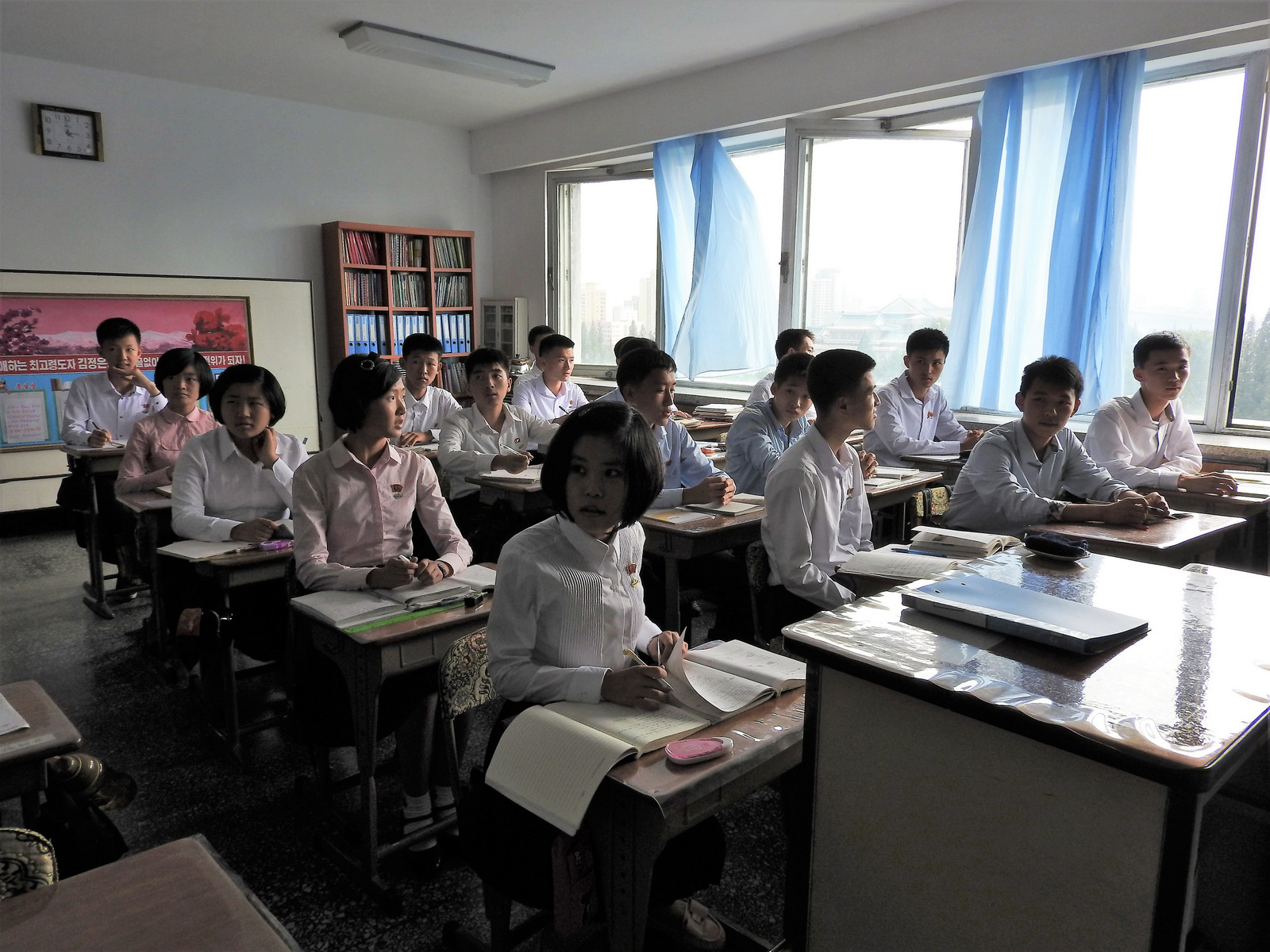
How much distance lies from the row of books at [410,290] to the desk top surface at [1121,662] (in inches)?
246

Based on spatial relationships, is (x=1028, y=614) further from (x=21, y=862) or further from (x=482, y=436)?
(x=482, y=436)

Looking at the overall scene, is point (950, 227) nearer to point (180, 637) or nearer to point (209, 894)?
point (180, 637)

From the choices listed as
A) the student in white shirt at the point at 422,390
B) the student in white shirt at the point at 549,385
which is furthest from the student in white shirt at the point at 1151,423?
the student in white shirt at the point at 422,390

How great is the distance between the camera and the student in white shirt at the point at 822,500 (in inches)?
84.5

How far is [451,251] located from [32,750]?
6.63 meters

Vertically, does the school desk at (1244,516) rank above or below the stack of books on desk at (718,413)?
below

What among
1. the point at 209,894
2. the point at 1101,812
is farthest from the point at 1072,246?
the point at 209,894

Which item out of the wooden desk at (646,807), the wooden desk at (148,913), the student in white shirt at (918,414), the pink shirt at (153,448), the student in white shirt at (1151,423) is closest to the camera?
the wooden desk at (148,913)

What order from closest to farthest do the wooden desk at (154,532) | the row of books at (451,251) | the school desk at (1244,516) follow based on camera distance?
the wooden desk at (154,532) → the school desk at (1244,516) → the row of books at (451,251)

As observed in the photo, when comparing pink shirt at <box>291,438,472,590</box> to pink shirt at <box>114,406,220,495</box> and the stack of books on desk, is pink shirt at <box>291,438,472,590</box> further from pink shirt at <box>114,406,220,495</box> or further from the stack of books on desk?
the stack of books on desk

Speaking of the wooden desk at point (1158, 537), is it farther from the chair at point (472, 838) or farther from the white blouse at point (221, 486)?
the white blouse at point (221, 486)

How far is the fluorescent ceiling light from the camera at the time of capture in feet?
15.8

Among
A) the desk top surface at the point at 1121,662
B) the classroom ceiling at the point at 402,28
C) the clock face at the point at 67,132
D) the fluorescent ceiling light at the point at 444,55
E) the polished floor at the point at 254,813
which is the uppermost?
the classroom ceiling at the point at 402,28

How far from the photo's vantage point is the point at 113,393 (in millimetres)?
4555
